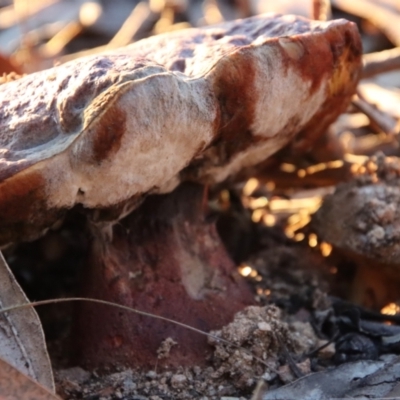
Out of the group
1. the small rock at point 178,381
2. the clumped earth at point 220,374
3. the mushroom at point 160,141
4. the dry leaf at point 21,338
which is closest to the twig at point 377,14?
the mushroom at point 160,141

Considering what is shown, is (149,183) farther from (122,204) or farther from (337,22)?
(337,22)

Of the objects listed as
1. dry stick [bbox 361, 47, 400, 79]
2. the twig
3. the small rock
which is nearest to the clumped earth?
the small rock

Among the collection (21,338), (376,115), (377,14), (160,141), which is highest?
(160,141)

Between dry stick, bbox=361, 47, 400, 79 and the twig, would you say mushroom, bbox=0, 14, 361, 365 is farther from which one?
the twig

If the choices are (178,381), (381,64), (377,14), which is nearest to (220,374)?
(178,381)

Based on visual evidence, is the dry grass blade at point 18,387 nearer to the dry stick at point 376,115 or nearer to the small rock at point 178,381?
the small rock at point 178,381

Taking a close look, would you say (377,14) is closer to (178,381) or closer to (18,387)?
(178,381)

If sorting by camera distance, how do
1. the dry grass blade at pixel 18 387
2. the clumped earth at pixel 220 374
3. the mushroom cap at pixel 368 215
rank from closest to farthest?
1. the dry grass blade at pixel 18 387
2. the clumped earth at pixel 220 374
3. the mushroom cap at pixel 368 215
